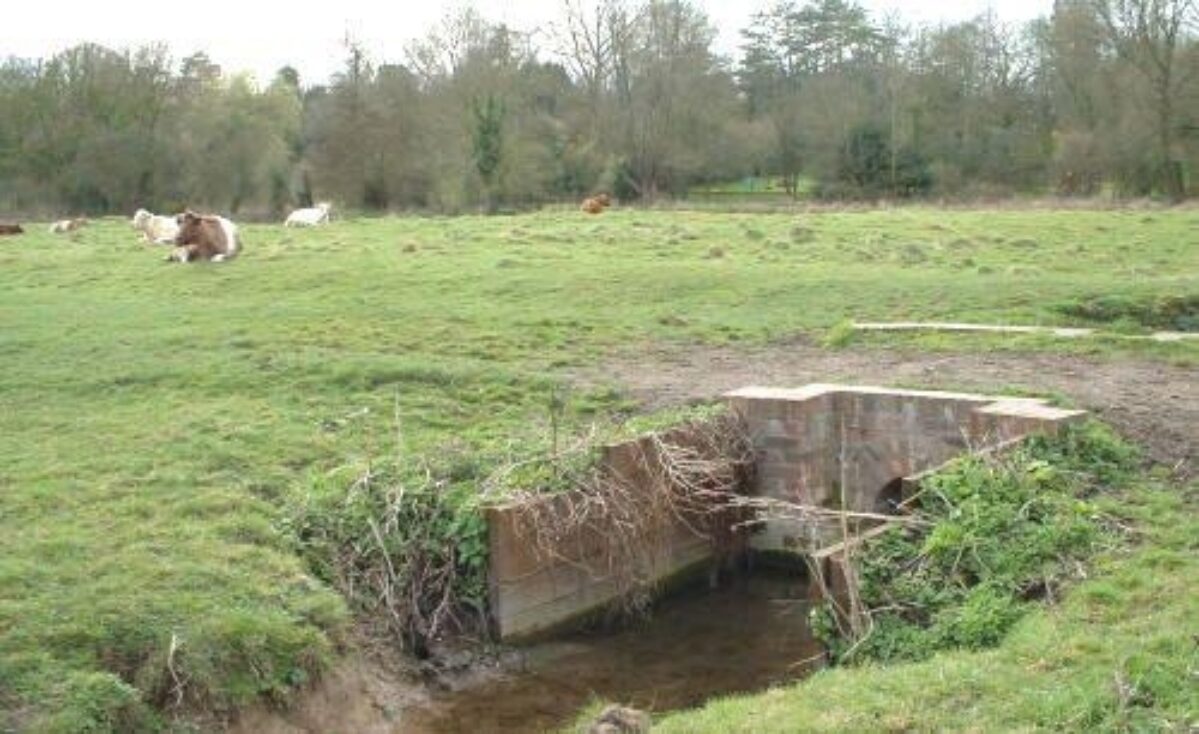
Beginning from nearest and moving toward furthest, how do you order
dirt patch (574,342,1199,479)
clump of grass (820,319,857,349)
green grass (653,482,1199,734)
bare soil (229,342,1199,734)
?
1. green grass (653,482,1199,734)
2. bare soil (229,342,1199,734)
3. dirt patch (574,342,1199,479)
4. clump of grass (820,319,857,349)

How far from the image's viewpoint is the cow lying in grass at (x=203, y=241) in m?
23.3

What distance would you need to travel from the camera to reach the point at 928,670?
22.9 feet

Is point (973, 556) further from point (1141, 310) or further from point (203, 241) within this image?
point (203, 241)

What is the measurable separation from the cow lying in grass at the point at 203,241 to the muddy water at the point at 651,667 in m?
14.3

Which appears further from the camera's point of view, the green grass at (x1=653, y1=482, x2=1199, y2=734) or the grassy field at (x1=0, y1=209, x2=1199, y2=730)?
the grassy field at (x1=0, y1=209, x2=1199, y2=730)

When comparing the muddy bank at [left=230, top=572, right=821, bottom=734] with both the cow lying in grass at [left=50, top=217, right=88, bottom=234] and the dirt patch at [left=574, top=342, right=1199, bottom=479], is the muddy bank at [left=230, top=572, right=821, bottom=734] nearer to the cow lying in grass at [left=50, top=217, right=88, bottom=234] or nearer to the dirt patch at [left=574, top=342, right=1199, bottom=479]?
the dirt patch at [left=574, top=342, right=1199, bottom=479]

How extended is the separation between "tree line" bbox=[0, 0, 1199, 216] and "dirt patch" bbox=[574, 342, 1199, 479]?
27.2 meters

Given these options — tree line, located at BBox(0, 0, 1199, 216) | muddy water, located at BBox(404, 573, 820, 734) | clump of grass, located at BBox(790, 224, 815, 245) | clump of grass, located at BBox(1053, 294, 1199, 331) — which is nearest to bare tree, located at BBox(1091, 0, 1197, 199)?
tree line, located at BBox(0, 0, 1199, 216)

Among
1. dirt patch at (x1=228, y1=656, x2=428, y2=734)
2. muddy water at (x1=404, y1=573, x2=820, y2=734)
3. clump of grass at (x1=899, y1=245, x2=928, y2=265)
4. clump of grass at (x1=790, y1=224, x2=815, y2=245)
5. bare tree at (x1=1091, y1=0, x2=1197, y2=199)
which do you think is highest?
bare tree at (x1=1091, y1=0, x2=1197, y2=199)

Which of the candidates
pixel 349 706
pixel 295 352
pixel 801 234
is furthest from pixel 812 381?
pixel 801 234

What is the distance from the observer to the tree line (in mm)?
41094

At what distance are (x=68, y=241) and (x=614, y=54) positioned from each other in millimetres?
27823

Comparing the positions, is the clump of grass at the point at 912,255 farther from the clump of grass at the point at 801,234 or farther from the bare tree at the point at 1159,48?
the bare tree at the point at 1159,48

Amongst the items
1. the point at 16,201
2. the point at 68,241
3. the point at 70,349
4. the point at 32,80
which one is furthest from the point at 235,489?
the point at 32,80
